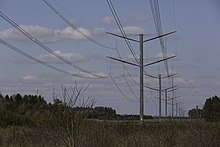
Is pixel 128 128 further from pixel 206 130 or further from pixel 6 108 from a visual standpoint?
pixel 6 108

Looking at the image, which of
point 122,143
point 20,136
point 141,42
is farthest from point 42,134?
point 141,42

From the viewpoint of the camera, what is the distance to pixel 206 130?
922 inches

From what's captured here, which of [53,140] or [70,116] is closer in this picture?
[70,116]

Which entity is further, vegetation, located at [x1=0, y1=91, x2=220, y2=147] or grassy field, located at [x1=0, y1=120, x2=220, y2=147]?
grassy field, located at [x1=0, y1=120, x2=220, y2=147]

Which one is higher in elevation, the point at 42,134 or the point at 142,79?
the point at 142,79

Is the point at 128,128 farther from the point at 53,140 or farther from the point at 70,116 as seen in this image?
the point at 70,116

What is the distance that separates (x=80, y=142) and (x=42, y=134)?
16.2 feet

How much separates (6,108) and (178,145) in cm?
2168

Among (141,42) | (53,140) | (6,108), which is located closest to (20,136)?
(53,140)

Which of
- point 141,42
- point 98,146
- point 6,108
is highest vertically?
point 141,42

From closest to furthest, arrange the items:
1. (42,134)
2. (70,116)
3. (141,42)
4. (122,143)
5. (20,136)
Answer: (70,116), (122,143), (42,134), (20,136), (141,42)

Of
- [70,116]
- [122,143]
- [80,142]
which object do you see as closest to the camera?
[70,116]

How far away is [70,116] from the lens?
15.3 m

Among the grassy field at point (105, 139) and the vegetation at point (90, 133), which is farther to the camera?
the grassy field at point (105, 139)
